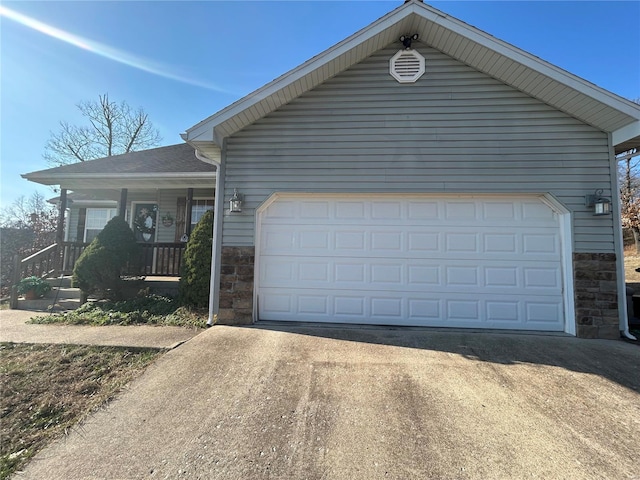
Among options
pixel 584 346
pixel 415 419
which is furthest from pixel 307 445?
pixel 584 346

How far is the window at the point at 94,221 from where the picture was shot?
1098 cm

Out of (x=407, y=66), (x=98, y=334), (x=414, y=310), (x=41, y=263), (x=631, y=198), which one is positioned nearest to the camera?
(x=98, y=334)

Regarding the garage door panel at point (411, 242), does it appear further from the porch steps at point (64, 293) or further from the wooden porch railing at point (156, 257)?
the wooden porch railing at point (156, 257)

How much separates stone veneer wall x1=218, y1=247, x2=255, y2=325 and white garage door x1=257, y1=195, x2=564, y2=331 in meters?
0.22

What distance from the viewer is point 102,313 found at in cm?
560

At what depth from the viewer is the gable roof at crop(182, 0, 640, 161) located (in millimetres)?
4312

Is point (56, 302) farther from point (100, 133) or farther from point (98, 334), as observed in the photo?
point (100, 133)

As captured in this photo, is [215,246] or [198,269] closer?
[215,246]

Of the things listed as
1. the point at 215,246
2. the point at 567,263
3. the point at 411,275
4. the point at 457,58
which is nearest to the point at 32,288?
the point at 215,246

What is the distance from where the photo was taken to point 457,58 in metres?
4.94

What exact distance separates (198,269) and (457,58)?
6.01 m

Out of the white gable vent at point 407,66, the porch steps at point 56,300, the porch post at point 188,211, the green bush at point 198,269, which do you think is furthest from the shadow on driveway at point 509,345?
the porch steps at point 56,300

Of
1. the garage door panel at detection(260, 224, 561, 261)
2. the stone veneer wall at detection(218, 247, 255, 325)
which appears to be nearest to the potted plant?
the stone veneer wall at detection(218, 247, 255, 325)

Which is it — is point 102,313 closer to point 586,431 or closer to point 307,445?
point 307,445
